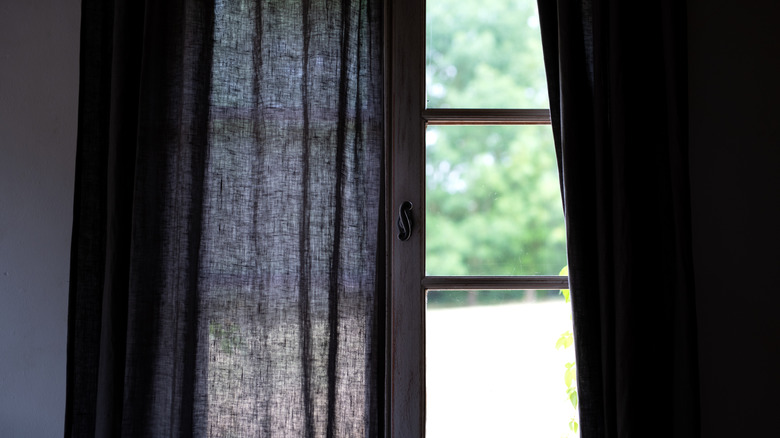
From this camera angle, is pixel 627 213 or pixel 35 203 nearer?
pixel 627 213

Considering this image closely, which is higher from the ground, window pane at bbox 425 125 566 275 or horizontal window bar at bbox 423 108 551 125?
horizontal window bar at bbox 423 108 551 125

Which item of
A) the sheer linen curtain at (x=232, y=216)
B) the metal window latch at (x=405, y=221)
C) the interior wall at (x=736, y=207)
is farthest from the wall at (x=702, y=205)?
the metal window latch at (x=405, y=221)

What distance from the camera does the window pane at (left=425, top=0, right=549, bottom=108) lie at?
1.61 metres

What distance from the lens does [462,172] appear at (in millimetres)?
1603

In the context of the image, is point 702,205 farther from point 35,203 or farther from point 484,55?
point 35,203

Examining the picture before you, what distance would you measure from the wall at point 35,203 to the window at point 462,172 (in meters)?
0.90

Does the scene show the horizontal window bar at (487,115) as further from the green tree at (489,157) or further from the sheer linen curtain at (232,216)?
the sheer linen curtain at (232,216)

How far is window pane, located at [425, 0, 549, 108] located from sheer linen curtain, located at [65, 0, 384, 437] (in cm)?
18

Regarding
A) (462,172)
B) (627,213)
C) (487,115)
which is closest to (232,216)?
(462,172)

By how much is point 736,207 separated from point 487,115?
2.39ft

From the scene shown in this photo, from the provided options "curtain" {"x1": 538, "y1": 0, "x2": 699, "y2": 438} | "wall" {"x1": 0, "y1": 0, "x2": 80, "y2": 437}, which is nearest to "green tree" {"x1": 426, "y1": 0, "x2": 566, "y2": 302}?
"curtain" {"x1": 538, "y1": 0, "x2": 699, "y2": 438}

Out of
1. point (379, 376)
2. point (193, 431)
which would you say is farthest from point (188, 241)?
point (379, 376)

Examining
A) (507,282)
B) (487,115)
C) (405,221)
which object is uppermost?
(487,115)

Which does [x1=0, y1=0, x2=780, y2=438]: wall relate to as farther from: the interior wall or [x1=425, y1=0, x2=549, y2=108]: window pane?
[x1=425, y1=0, x2=549, y2=108]: window pane
